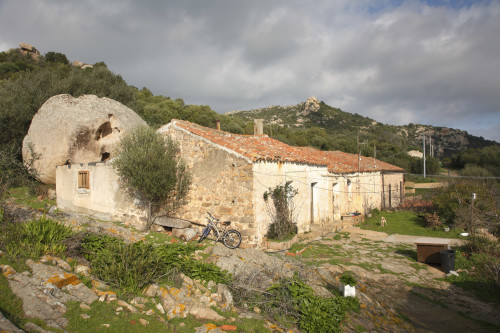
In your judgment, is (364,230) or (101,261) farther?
(364,230)

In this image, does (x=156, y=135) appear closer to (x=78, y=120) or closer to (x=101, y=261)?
(x=78, y=120)

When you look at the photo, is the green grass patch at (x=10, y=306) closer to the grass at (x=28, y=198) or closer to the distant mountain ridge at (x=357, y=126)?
the grass at (x=28, y=198)

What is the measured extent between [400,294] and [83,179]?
11277 millimetres

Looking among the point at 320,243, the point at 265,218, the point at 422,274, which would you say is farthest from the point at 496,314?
the point at 265,218

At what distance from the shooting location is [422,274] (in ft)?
28.6

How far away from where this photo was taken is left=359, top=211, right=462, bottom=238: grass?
1355 cm

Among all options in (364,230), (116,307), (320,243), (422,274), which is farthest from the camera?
(364,230)

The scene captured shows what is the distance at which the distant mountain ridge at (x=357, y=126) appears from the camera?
49.6 m

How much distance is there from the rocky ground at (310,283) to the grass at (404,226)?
3478 mm

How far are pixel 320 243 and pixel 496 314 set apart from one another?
5.39 m

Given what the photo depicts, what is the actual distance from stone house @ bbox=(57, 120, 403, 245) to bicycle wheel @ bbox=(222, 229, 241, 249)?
0.24 metres

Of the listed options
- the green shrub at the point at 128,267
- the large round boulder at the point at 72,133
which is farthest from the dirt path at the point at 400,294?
the large round boulder at the point at 72,133

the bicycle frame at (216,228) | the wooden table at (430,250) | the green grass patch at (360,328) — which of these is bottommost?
the green grass patch at (360,328)

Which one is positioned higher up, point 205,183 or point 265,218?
point 205,183
